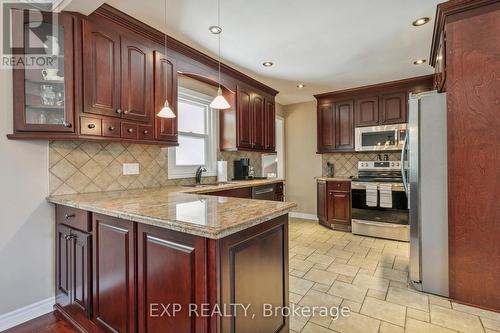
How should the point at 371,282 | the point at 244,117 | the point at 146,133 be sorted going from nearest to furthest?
1. the point at 146,133
2. the point at 371,282
3. the point at 244,117

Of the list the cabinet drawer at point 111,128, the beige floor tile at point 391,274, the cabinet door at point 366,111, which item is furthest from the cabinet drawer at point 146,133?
the cabinet door at point 366,111

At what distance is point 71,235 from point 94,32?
1594 mm

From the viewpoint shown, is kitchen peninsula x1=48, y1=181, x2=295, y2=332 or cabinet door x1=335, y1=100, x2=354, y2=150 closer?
kitchen peninsula x1=48, y1=181, x2=295, y2=332

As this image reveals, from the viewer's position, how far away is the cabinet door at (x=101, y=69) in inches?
75.8

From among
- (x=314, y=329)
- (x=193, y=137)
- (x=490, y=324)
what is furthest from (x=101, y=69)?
(x=490, y=324)

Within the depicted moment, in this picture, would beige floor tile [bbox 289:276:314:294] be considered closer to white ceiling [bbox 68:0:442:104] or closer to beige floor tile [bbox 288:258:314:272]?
beige floor tile [bbox 288:258:314:272]

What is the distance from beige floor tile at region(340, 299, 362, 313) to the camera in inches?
78.7

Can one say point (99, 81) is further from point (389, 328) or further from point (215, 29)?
point (389, 328)

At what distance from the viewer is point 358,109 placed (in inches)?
177

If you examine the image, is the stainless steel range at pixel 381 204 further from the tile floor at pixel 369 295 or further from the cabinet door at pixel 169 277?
the cabinet door at pixel 169 277

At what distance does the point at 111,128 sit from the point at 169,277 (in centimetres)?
147

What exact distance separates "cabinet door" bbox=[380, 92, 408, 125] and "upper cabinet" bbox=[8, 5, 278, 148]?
339 centimetres

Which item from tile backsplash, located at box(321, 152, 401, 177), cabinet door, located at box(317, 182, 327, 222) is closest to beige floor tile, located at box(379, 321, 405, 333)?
cabinet door, located at box(317, 182, 327, 222)

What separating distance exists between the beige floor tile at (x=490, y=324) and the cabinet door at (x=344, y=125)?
308 centimetres
